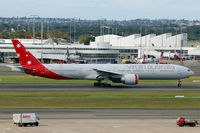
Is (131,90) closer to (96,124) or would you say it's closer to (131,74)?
(131,74)

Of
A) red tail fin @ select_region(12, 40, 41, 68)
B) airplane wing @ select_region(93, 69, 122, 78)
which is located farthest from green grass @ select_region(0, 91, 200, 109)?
red tail fin @ select_region(12, 40, 41, 68)

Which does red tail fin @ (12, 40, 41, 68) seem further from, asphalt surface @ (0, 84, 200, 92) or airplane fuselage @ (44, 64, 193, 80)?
asphalt surface @ (0, 84, 200, 92)

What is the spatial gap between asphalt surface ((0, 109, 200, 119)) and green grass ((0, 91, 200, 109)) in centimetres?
246

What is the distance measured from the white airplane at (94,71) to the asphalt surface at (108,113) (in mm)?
20676

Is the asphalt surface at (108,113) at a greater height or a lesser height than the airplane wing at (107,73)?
lesser

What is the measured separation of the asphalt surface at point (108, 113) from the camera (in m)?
39.1

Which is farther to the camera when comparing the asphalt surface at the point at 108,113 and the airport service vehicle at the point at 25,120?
the asphalt surface at the point at 108,113

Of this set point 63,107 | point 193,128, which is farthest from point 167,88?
point 193,128

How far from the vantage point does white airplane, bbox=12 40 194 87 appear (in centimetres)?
6406

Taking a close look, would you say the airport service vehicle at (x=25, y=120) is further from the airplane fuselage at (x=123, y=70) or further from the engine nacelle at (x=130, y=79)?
the airplane fuselage at (x=123, y=70)

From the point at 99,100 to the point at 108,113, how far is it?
348 inches

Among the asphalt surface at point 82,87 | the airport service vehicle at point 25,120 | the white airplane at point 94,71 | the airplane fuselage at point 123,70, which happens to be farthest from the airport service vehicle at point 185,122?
the airplane fuselage at point 123,70

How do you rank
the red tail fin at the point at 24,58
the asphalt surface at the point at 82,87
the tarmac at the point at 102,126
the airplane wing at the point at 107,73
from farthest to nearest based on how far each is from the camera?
the red tail fin at the point at 24,58, the airplane wing at the point at 107,73, the asphalt surface at the point at 82,87, the tarmac at the point at 102,126

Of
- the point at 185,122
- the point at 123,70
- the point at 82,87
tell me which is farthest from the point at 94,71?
the point at 185,122
